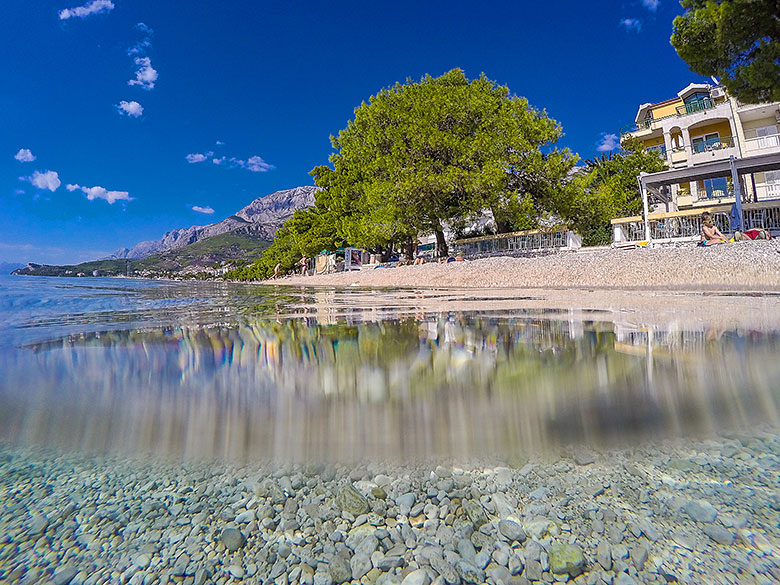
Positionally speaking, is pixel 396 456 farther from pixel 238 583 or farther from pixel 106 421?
pixel 106 421

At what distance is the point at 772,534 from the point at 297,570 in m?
0.77

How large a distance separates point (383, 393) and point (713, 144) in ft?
97.9

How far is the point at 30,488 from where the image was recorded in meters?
0.71

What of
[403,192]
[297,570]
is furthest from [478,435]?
[403,192]

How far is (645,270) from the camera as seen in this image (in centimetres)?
625

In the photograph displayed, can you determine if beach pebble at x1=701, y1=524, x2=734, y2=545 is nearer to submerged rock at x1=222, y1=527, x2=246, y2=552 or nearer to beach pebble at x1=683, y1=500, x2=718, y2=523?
beach pebble at x1=683, y1=500, x2=718, y2=523

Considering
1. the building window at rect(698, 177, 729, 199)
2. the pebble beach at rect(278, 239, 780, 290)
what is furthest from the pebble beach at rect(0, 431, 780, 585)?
the building window at rect(698, 177, 729, 199)

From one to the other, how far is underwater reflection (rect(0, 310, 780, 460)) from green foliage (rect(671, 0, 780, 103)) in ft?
32.4

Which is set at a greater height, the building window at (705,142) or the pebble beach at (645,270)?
the building window at (705,142)

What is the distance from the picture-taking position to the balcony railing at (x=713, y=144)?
2186 centimetres

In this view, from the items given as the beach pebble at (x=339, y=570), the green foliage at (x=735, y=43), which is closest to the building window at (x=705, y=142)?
the green foliage at (x=735, y=43)

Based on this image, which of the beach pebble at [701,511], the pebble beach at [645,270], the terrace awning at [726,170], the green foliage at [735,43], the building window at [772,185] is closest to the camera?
the beach pebble at [701,511]

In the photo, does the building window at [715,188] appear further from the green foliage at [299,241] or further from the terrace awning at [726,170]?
the green foliage at [299,241]

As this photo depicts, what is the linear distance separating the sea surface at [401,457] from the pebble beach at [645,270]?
5.13 metres
